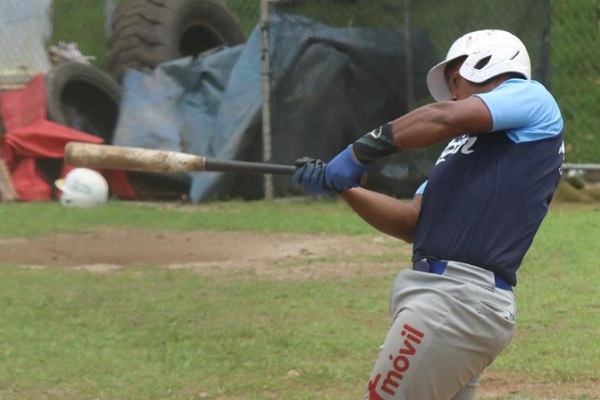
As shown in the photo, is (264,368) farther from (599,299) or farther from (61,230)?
(61,230)

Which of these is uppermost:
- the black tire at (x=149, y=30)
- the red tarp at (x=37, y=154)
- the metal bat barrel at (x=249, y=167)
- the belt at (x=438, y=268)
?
the black tire at (x=149, y=30)

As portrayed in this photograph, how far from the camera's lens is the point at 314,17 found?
43.5 ft

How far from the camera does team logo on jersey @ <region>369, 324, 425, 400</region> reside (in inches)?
139

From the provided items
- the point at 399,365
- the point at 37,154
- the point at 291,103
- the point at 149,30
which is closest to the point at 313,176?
the point at 399,365

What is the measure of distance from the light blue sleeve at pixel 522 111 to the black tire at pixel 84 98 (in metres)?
10.9

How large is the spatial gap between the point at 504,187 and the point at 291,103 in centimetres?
956

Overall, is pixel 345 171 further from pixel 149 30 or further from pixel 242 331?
pixel 149 30

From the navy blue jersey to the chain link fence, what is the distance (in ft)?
28.0

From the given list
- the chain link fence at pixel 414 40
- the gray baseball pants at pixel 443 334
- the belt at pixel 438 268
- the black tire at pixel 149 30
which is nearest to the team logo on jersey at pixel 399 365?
the gray baseball pants at pixel 443 334

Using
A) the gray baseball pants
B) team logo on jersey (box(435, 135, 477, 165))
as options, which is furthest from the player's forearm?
the gray baseball pants

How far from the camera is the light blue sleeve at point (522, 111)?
3.48 m

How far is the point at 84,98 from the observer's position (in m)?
15.1

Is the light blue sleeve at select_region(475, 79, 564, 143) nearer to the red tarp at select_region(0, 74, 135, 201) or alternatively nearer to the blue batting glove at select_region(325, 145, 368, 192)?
the blue batting glove at select_region(325, 145, 368, 192)

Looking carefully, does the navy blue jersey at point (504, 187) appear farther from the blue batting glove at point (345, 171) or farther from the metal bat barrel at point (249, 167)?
the metal bat barrel at point (249, 167)
